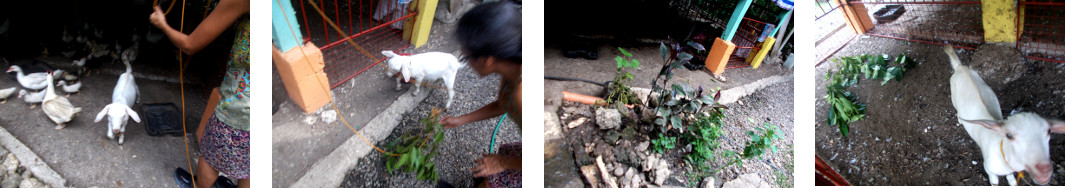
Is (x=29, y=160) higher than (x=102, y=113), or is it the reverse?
(x=102, y=113)

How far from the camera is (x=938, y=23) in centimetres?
130

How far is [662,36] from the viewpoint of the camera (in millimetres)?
1421

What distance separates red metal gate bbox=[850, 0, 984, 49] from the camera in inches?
50.6

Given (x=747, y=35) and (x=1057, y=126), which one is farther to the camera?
(x=747, y=35)

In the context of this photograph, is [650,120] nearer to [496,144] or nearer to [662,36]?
[662,36]

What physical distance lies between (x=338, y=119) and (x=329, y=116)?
21 mm

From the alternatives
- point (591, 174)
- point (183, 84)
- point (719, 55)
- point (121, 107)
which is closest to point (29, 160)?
point (121, 107)

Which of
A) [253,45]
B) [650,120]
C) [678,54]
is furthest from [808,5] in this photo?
[253,45]

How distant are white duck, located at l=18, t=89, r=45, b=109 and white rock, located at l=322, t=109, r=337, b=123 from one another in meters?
0.75

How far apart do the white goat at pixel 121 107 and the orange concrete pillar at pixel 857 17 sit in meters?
1.88

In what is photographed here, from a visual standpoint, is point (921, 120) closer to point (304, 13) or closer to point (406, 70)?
point (406, 70)

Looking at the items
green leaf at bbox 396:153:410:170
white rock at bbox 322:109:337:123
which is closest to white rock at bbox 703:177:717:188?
green leaf at bbox 396:153:410:170

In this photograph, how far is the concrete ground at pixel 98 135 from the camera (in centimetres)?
119

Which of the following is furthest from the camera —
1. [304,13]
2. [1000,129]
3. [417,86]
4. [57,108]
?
[1000,129]
